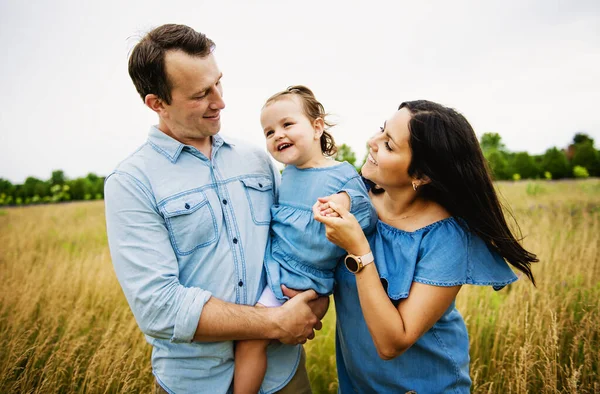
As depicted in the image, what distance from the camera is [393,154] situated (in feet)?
5.82

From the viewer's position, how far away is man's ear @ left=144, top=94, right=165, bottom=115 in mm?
2014

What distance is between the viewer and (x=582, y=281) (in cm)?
410

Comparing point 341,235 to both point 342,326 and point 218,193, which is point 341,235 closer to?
point 342,326

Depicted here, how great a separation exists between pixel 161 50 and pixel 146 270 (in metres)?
1.20

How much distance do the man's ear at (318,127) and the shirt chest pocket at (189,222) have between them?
0.88 metres

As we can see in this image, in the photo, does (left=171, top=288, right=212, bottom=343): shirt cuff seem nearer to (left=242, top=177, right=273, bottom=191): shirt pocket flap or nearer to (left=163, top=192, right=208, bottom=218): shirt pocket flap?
(left=163, top=192, right=208, bottom=218): shirt pocket flap

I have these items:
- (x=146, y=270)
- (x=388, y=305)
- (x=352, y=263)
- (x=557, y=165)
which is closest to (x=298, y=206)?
(x=352, y=263)

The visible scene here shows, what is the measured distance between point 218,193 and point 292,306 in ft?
2.46

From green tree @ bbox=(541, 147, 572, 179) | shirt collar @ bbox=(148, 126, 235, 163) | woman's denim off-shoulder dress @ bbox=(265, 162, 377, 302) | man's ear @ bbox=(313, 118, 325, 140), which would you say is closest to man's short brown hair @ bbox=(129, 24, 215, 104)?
shirt collar @ bbox=(148, 126, 235, 163)

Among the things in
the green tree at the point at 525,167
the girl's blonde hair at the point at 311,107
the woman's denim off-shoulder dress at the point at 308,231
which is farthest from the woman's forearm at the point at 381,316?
the green tree at the point at 525,167

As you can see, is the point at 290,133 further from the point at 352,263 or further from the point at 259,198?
the point at 352,263

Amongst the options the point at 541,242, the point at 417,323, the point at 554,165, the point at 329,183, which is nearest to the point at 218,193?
the point at 329,183

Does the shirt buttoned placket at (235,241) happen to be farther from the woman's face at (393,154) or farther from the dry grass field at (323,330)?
the dry grass field at (323,330)

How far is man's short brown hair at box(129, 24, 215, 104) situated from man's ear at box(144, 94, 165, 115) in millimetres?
27
